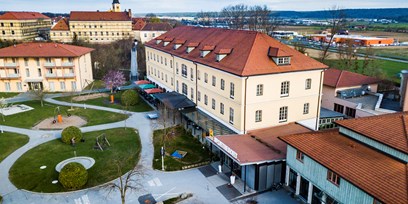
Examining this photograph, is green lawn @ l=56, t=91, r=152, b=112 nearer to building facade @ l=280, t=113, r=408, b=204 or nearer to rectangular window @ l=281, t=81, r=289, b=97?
rectangular window @ l=281, t=81, r=289, b=97

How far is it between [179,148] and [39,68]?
122 feet

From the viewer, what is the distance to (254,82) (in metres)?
28.8

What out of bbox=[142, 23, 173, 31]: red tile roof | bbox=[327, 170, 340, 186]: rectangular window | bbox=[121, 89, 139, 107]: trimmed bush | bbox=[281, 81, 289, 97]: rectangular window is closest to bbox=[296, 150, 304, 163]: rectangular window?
bbox=[327, 170, 340, 186]: rectangular window

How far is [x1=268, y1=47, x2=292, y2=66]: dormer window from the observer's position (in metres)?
29.7

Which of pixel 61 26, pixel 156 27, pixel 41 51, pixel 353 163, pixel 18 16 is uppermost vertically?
pixel 18 16

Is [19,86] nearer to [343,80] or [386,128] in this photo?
[343,80]

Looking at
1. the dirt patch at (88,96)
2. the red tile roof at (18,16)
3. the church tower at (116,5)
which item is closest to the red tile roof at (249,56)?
the dirt patch at (88,96)

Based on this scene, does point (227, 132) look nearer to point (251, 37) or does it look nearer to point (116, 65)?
point (251, 37)

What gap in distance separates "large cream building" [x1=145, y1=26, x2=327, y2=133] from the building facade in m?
7.23

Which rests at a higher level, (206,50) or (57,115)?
(206,50)

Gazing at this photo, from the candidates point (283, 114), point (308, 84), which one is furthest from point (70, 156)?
point (308, 84)

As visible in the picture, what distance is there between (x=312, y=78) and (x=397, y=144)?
47.0ft

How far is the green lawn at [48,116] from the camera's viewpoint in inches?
1591

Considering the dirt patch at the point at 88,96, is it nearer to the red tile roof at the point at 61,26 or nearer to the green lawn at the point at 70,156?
the green lawn at the point at 70,156
